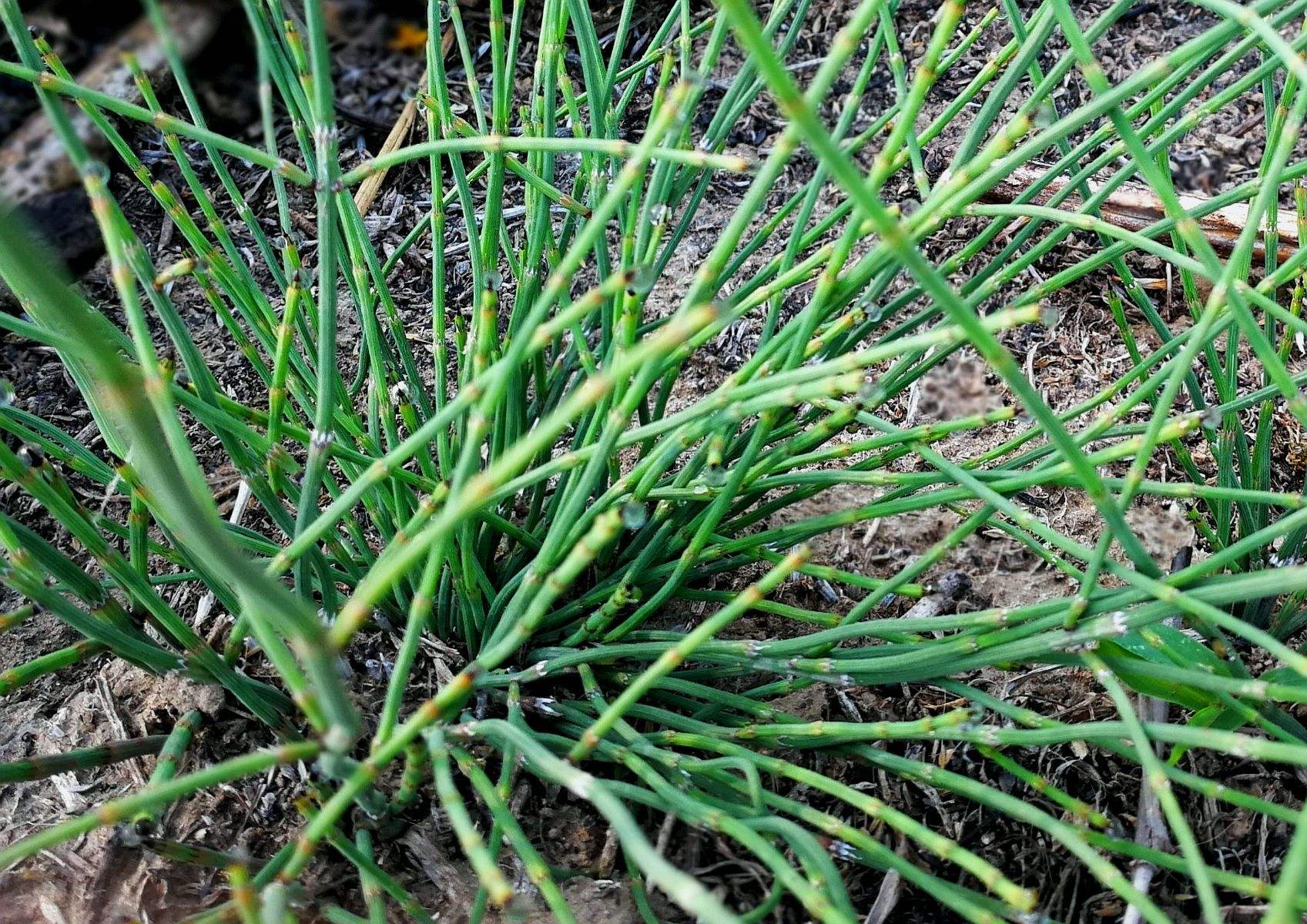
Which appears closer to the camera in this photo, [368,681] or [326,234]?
[326,234]

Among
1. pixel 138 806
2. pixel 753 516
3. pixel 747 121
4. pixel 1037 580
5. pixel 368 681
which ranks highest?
pixel 747 121

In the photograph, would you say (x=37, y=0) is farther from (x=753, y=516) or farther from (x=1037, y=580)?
(x=1037, y=580)

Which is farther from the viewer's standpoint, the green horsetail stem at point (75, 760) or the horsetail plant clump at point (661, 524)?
the green horsetail stem at point (75, 760)

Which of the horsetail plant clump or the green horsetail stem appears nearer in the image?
the horsetail plant clump

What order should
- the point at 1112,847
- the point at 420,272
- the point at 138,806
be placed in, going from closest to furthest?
the point at 138,806 < the point at 1112,847 < the point at 420,272

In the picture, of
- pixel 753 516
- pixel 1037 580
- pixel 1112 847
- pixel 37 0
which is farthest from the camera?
pixel 37 0

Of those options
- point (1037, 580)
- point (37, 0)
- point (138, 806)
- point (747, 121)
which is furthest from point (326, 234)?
point (37, 0)

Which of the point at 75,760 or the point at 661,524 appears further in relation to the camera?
the point at 661,524

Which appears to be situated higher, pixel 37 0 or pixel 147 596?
pixel 37 0
